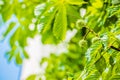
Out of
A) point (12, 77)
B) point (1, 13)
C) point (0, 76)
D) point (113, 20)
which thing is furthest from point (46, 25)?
point (12, 77)

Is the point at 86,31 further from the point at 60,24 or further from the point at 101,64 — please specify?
the point at 101,64

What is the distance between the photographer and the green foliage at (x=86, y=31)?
67cm

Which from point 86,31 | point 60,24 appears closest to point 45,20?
point 60,24

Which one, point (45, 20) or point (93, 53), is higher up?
point (45, 20)

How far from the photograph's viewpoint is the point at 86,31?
1070mm

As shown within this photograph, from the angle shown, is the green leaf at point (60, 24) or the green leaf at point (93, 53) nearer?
the green leaf at point (93, 53)

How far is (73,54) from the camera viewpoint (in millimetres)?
1629

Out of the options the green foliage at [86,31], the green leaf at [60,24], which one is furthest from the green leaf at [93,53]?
the green leaf at [60,24]

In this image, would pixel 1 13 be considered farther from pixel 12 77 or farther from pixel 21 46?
pixel 12 77

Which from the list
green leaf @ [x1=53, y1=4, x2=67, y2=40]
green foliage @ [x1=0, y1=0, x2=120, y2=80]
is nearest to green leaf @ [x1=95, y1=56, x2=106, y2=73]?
green foliage @ [x1=0, y1=0, x2=120, y2=80]

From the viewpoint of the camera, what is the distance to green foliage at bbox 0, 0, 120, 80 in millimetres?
673

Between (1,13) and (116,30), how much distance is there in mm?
890

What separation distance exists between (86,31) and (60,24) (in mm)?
196

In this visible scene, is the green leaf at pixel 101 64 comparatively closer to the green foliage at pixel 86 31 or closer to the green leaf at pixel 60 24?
the green foliage at pixel 86 31
